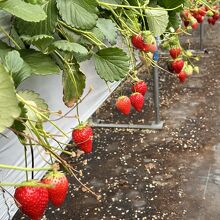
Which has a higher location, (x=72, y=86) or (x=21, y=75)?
(x=21, y=75)

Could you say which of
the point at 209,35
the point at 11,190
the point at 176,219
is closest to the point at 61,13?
the point at 11,190

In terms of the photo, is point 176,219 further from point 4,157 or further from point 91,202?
point 4,157

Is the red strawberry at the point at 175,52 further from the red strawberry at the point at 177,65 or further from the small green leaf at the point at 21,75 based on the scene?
the small green leaf at the point at 21,75

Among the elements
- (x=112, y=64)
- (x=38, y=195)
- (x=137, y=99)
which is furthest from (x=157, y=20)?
(x=38, y=195)

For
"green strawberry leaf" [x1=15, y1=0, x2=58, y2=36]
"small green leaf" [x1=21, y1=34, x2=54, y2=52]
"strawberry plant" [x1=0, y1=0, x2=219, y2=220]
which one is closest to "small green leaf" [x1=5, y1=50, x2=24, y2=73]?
"strawberry plant" [x1=0, y1=0, x2=219, y2=220]

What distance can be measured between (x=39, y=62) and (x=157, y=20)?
62 cm

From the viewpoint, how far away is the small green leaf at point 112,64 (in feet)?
3.46

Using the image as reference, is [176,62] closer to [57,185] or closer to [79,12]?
[79,12]

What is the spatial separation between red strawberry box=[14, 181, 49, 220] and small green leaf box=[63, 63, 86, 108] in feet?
1.32

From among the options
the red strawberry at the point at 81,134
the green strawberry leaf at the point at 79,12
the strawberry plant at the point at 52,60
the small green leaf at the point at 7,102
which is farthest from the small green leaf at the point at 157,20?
the small green leaf at the point at 7,102

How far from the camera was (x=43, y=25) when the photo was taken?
0.92 metres

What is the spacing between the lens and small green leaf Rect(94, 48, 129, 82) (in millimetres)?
1055

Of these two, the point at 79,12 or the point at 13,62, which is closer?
the point at 13,62

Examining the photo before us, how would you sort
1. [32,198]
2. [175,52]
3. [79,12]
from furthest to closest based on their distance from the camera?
[175,52] < [79,12] < [32,198]
